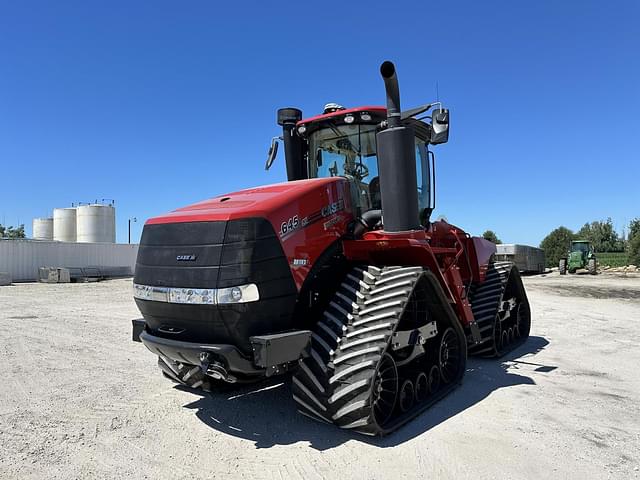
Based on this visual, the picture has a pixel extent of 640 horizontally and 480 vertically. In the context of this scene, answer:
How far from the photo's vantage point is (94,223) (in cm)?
4278

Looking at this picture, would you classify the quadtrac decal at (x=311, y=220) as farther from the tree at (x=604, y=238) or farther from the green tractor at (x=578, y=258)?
the tree at (x=604, y=238)

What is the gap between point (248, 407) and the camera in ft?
16.3

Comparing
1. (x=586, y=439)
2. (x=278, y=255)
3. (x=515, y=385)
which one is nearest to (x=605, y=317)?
(x=515, y=385)

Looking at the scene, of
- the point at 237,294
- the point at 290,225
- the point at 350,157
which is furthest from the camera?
the point at 350,157

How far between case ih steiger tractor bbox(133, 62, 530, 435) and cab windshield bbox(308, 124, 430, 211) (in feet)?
0.04

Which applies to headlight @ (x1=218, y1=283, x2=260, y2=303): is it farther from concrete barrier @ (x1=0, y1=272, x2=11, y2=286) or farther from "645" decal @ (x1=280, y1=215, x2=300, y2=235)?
concrete barrier @ (x1=0, y1=272, x2=11, y2=286)

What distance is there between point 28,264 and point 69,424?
1132 inches

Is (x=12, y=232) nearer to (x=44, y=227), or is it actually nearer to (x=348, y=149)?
(x=44, y=227)

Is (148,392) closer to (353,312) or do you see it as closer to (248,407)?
(248,407)

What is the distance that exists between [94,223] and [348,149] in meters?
42.1

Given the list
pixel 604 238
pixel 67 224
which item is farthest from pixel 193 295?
pixel 604 238

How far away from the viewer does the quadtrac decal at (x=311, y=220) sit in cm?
413

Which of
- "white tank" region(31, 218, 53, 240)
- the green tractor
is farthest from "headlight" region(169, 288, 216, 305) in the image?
"white tank" region(31, 218, 53, 240)

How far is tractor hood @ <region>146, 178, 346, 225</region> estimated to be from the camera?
3986 millimetres
